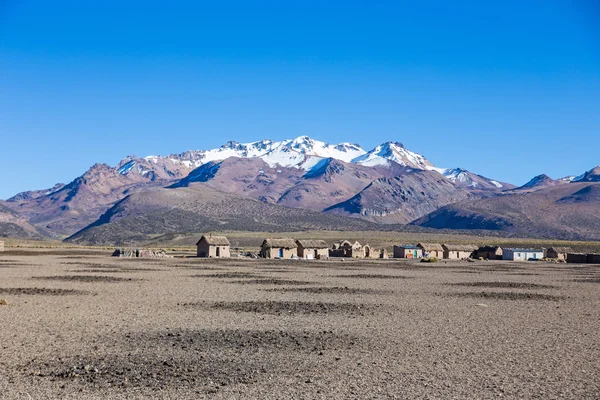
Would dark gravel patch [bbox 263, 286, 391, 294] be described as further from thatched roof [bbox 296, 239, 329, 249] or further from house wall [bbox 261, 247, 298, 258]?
thatched roof [bbox 296, 239, 329, 249]

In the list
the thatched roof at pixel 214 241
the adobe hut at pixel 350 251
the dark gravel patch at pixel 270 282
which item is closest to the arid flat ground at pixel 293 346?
the dark gravel patch at pixel 270 282

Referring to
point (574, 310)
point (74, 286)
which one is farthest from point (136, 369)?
point (74, 286)

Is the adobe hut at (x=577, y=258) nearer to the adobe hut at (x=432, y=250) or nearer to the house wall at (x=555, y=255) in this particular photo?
the house wall at (x=555, y=255)

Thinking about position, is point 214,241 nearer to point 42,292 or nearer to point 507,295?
point 42,292

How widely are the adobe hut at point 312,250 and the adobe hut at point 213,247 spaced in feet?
33.9

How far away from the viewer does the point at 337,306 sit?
92.9 feet

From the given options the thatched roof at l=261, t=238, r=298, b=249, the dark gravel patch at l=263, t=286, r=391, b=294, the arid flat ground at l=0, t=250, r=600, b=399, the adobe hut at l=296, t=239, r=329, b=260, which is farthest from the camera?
the adobe hut at l=296, t=239, r=329, b=260

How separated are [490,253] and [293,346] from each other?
9471 centimetres

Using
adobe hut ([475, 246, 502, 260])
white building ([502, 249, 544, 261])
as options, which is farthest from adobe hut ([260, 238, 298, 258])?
white building ([502, 249, 544, 261])

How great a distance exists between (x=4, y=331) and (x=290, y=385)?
33.9 ft

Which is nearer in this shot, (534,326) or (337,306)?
(534,326)

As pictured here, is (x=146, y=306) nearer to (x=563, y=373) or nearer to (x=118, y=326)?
(x=118, y=326)

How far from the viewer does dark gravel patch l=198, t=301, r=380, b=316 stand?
26203 millimetres

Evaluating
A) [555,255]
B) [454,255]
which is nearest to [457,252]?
[454,255]
